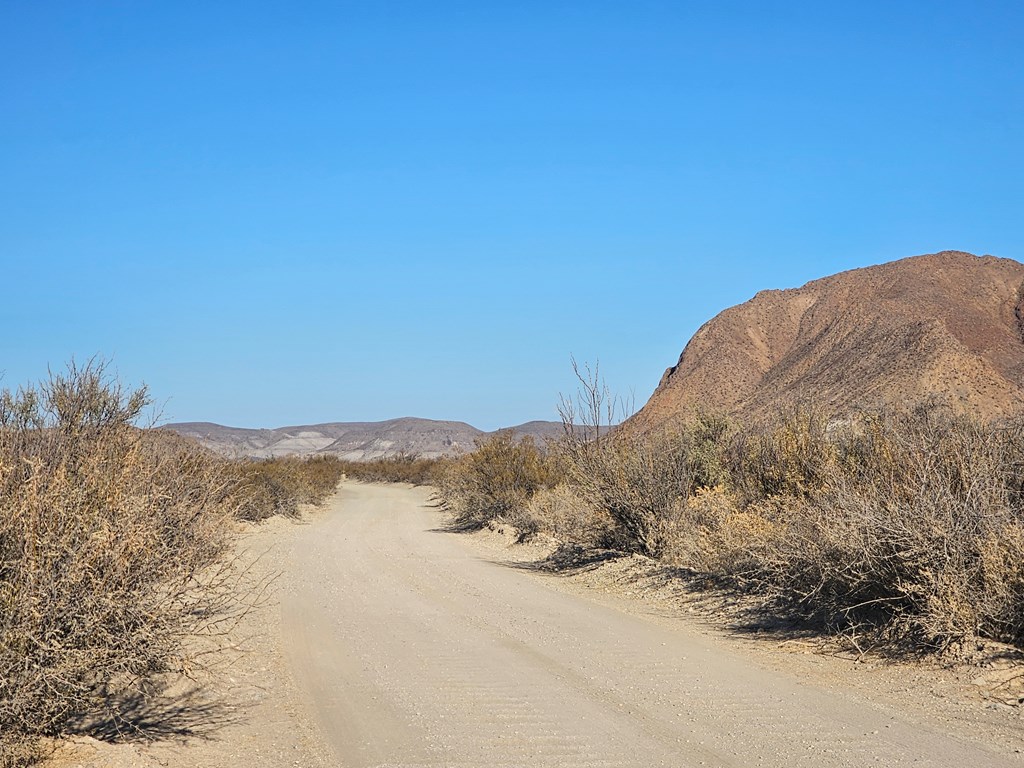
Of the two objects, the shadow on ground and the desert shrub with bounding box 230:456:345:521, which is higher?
the desert shrub with bounding box 230:456:345:521

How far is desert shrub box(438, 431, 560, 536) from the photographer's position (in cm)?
2861

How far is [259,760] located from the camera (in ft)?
21.9

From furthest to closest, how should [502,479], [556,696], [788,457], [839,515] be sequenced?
[502,479] → [788,457] → [839,515] → [556,696]

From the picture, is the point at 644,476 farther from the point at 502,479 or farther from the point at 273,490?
the point at 273,490

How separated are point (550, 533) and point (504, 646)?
12.4 meters

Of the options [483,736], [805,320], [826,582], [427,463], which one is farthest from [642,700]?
[805,320]

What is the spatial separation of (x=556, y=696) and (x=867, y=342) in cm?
5612

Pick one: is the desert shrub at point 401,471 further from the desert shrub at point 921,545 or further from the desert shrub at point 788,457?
the desert shrub at point 921,545

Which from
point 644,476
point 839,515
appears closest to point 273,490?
point 644,476

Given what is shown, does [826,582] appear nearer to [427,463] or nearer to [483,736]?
[483,736]

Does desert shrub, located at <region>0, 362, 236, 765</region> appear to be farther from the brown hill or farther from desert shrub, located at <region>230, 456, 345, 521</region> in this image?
the brown hill

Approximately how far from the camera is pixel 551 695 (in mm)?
8289

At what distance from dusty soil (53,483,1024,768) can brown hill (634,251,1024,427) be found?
36.0 meters

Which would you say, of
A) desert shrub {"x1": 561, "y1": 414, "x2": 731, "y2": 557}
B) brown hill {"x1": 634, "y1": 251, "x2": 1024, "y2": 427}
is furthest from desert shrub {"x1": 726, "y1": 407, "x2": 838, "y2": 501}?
brown hill {"x1": 634, "y1": 251, "x2": 1024, "y2": 427}
